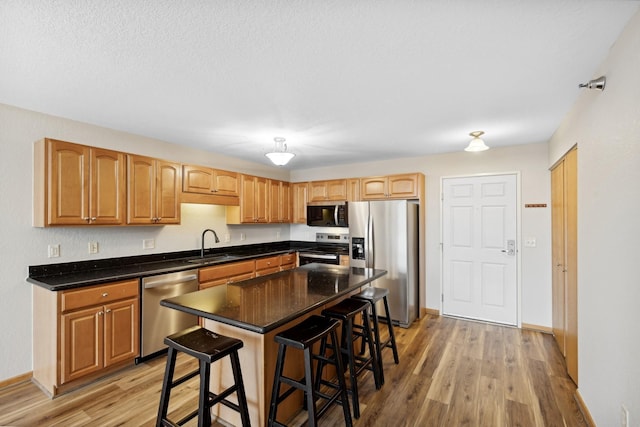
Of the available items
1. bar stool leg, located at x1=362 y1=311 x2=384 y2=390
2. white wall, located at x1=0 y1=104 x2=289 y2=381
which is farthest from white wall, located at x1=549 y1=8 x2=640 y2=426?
white wall, located at x1=0 y1=104 x2=289 y2=381

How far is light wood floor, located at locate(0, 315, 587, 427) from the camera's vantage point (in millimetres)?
2062

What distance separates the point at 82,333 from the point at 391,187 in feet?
12.5

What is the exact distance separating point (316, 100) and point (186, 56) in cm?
98

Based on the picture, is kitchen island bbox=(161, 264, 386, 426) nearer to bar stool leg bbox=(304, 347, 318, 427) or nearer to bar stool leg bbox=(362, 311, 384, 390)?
bar stool leg bbox=(304, 347, 318, 427)

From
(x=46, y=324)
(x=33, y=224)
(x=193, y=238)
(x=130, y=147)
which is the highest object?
(x=130, y=147)

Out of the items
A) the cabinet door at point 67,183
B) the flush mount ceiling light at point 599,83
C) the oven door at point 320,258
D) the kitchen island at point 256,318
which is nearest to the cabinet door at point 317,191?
the oven door at point 320,258

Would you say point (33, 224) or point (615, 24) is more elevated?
point (615, 24)

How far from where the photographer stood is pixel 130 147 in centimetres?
324

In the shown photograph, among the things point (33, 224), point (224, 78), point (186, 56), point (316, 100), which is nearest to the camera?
point (186, 56)

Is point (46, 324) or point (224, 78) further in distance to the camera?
point (46, 324)

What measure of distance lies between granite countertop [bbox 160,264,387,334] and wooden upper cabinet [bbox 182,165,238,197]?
171cm

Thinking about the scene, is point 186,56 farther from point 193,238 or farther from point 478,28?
point 193,238

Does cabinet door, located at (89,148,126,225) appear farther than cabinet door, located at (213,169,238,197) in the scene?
No

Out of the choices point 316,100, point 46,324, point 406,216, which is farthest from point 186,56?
point 406,216
